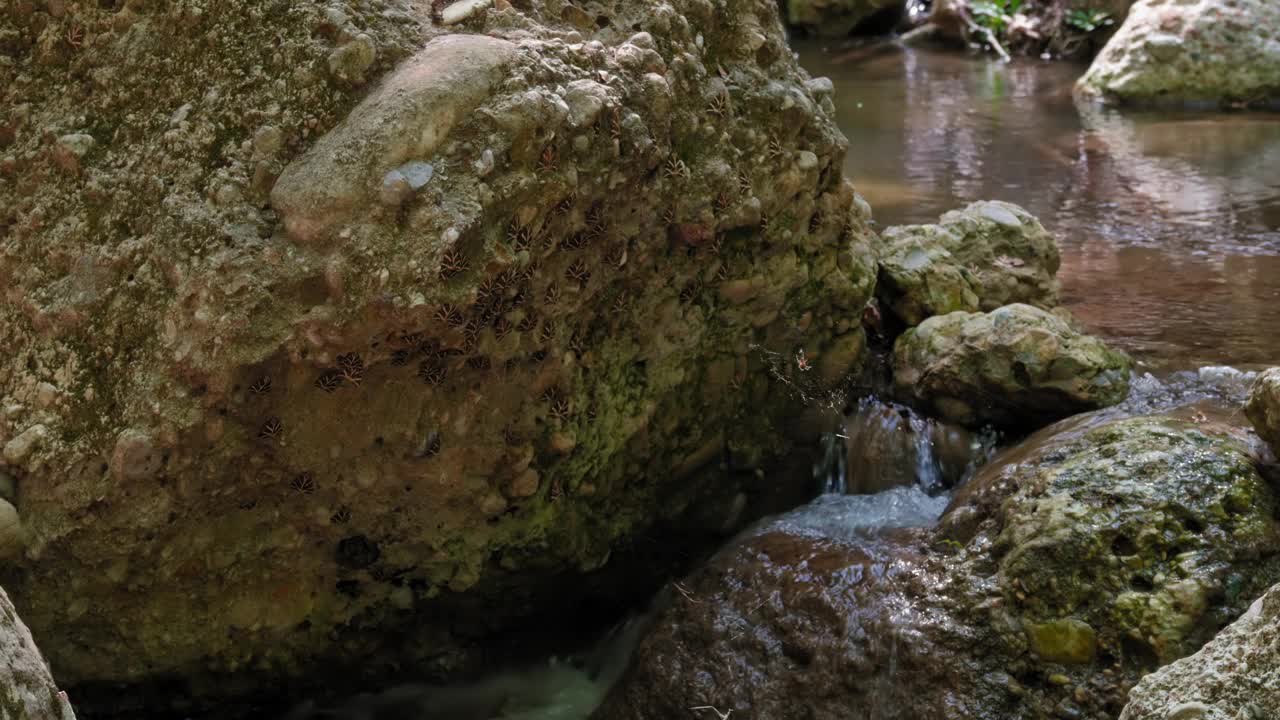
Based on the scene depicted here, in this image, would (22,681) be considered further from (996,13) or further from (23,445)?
(996,13)

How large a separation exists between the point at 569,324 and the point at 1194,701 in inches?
76.2

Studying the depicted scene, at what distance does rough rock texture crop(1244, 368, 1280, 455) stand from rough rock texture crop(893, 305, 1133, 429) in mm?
835

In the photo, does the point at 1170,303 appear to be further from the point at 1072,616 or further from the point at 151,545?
the point at 151,545

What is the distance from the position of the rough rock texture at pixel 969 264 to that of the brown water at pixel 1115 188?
16.4 inches

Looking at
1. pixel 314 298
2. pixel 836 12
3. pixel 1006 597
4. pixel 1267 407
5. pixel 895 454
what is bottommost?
pixel 836 12

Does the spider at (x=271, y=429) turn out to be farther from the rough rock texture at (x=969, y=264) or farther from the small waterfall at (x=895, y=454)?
the rough rock texture at (x=969, y=264)

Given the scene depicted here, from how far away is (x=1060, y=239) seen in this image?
6.91 metres

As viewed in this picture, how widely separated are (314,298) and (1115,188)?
22.1 ft

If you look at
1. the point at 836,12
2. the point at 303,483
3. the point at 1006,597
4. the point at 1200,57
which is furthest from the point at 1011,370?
the point at 836,12

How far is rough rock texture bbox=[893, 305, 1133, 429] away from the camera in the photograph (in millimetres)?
4371

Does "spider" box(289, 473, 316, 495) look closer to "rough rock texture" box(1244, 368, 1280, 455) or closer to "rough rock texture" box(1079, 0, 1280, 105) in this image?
"rough rock texture" box(1244, 368, 1280, 455)

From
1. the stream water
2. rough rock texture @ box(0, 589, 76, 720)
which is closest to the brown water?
the stream water

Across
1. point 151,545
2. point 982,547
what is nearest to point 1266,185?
point 982,547

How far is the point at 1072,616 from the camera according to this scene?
328 cm
